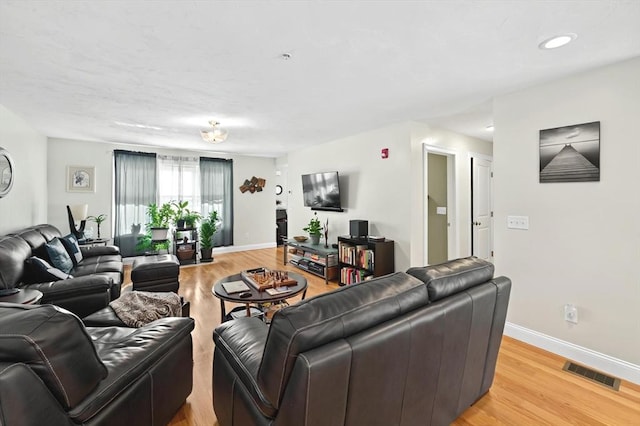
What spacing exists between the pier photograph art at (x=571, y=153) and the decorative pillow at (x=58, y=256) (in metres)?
4.93

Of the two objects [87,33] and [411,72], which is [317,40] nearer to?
[411,72]

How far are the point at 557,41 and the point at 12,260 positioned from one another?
15.0ft

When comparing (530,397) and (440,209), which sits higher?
(440,209)

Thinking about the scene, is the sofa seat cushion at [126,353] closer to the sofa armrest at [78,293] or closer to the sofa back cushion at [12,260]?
the sofa armrest at [78,293]

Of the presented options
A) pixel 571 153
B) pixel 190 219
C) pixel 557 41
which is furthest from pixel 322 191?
pixel 557 41

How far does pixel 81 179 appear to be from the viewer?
537 cm

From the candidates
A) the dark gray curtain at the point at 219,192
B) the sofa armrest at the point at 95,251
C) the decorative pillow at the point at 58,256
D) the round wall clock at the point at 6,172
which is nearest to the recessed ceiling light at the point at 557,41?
the decorative pillow at the point at 58,256

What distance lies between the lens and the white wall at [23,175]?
11.2 ft

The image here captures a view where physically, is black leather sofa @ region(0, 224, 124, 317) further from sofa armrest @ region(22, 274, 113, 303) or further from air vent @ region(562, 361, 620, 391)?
air vent @ region(562, 361, 620, 391)

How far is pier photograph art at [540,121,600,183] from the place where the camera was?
2336mm

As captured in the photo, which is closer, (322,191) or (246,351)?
(246,351)

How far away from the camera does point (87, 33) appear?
1.82m

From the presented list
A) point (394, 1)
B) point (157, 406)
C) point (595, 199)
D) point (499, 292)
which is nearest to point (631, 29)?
Result: point (595, 199)

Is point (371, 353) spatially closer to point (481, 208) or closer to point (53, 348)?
point (53, 348)
